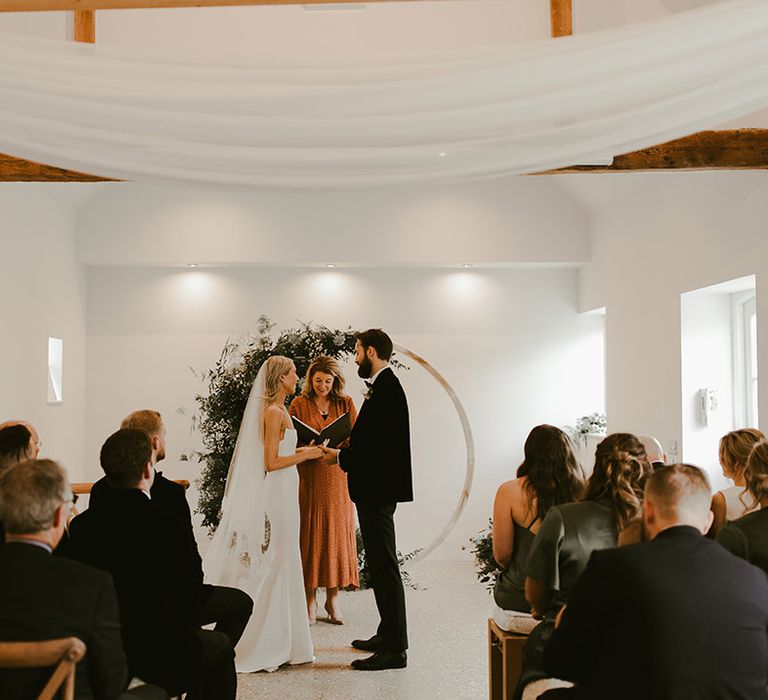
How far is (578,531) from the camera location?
318 cm

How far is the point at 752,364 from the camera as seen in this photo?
630 cm

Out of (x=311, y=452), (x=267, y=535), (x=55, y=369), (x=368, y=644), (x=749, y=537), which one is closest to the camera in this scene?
(x=749, y=537)

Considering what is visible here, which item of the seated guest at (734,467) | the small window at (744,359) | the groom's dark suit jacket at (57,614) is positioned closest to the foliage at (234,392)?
the small window at (744,359)

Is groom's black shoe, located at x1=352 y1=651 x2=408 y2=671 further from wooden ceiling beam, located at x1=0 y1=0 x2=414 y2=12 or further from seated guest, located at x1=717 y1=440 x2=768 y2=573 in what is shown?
wooden ceiling beam, located at x1=0 y1=0 x2=414 y2=12

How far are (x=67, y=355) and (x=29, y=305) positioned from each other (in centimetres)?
106

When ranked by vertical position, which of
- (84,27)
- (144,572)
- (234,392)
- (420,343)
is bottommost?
(144,572)

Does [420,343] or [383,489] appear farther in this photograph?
[420,343]

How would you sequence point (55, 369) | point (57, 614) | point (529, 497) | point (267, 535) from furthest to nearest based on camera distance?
point (55, 369) < point (267, 535) < point (529, 497) < point (57, 614)

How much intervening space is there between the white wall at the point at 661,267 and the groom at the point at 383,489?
2.03m

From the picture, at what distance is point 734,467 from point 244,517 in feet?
8.52

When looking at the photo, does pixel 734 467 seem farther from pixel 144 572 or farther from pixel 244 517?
pixel 244 517

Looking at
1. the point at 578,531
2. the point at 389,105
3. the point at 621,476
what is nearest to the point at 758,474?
the point at 621,476

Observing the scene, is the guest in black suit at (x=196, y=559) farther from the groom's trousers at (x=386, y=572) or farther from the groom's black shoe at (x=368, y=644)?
the groom's black shoe at (x=368, y=644)

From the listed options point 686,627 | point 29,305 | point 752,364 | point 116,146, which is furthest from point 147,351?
point 686,627
